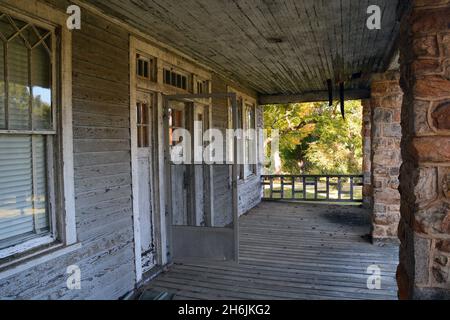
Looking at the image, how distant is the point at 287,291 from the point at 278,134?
451 inches

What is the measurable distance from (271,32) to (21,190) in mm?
2790

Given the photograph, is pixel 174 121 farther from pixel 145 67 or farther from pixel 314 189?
pixel 314 189

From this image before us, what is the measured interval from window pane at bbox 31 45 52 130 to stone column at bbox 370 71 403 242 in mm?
4319

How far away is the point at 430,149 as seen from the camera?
1.89 metres

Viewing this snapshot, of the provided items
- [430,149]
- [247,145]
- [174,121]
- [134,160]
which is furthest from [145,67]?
[247,145]

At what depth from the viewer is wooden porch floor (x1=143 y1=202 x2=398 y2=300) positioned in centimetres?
363

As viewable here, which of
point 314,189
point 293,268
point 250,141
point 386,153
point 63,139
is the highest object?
point 250,141

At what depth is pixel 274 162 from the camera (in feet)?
52.7

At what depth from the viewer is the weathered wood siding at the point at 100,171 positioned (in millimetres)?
2828

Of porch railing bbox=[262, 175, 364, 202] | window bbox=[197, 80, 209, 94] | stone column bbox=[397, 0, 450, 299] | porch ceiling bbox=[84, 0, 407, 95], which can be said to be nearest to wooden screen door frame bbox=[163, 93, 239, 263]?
porch ceiling bbox=[84, 0, 407, 95]

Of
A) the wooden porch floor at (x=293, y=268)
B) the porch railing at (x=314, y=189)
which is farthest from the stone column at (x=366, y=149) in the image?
the wooden porch floor at (x=293, y=268)
